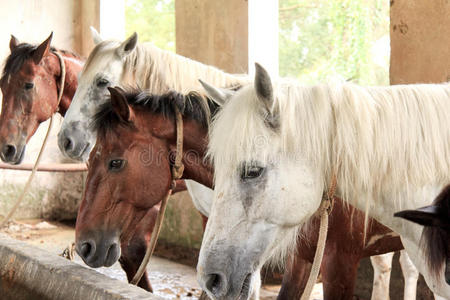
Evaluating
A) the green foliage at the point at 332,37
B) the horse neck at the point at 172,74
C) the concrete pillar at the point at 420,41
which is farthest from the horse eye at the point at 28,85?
the green foliage at the point at 332,37

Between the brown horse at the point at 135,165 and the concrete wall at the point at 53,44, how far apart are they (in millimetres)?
4749

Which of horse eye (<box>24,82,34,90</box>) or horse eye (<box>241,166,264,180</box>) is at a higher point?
horse eye (<box>24,82,34,90</box>)

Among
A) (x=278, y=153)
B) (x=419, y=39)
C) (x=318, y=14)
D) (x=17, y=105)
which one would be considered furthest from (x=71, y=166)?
(x=318, y=14)

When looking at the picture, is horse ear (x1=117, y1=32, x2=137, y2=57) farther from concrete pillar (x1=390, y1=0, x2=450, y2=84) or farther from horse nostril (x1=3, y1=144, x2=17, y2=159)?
concrete pillar (x1=390, y1=0, x2=450, y2=84)

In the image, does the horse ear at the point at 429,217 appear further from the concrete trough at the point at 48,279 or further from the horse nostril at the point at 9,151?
the horse nostril at the point at 9,151

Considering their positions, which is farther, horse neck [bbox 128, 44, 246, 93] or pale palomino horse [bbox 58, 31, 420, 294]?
pale palomino horse [bbox 58, 31, 420, 294]

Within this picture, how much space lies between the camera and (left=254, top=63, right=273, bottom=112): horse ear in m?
1.76

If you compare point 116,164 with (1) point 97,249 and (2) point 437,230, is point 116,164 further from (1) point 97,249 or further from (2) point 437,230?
(2) point 437,230

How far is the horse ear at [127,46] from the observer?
335cm

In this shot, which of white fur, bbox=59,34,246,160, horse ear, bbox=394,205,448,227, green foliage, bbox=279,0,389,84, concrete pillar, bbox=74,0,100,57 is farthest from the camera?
green foliage, bbox=279,0,389,84

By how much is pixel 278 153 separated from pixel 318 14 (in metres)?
12.3

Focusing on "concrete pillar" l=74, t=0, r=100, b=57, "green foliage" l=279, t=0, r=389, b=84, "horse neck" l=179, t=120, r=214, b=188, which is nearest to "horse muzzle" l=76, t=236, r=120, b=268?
"horse neck" l=179, t=120, r=214, b=188

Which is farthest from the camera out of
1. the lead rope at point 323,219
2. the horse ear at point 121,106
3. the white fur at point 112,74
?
the white fur at point 112,74

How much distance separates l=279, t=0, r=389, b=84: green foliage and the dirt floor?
5.72 metres
